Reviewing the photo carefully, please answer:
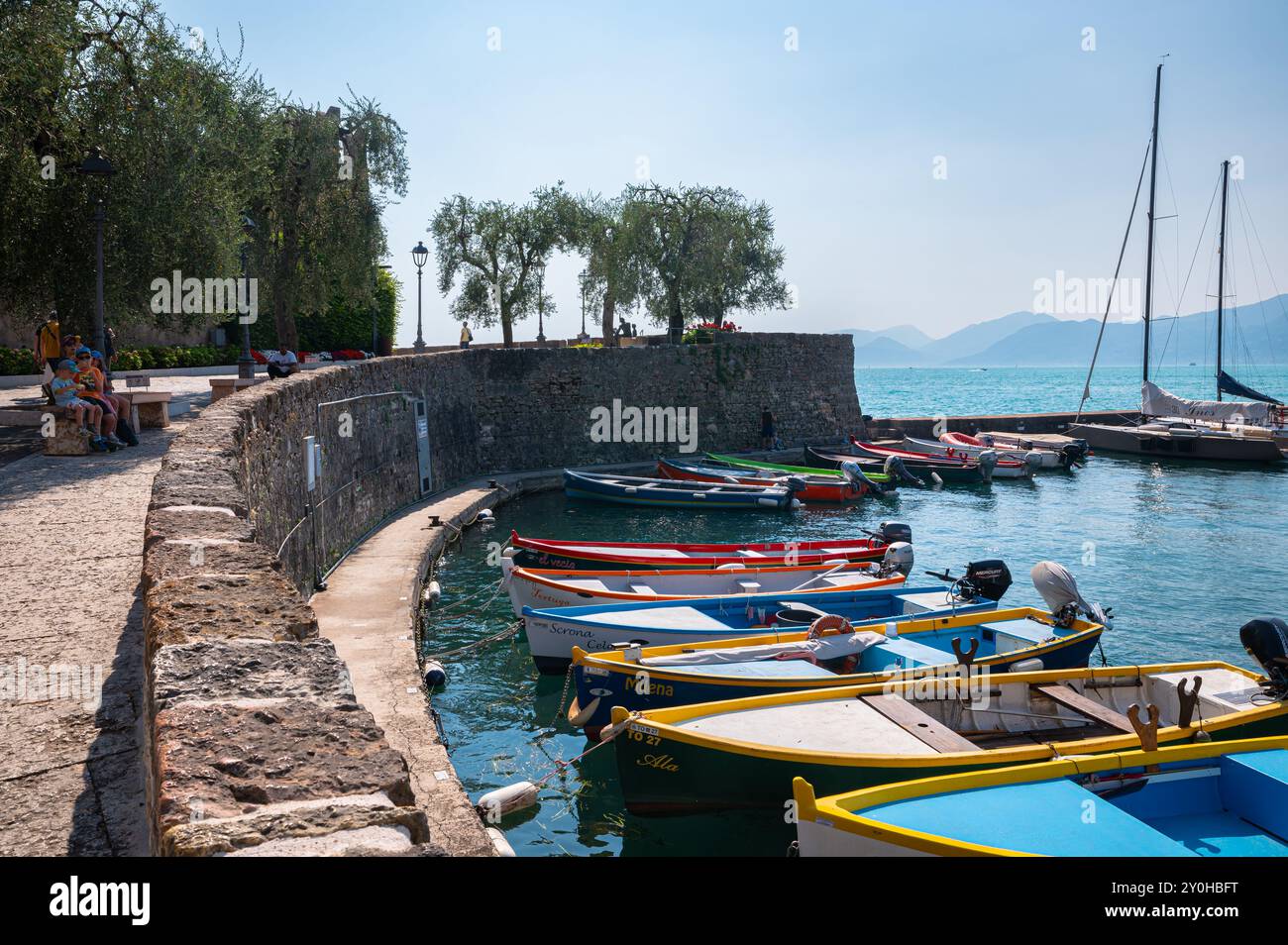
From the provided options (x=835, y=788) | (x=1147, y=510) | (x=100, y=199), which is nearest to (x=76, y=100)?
(x=100, y=199)

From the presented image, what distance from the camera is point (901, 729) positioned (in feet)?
26.6

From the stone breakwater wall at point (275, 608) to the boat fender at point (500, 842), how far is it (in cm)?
283

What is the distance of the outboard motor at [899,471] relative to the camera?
3191 centimetres

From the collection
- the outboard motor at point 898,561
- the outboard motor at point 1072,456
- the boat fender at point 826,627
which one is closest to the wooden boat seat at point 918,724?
the boat fender at point 826,627

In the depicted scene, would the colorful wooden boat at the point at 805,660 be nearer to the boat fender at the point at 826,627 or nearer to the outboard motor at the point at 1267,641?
the boat fender at the point at 826,627

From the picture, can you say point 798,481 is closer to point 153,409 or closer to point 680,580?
point 680,580

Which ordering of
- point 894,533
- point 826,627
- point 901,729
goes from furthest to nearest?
point 894,533
point 826,627
point 901,729

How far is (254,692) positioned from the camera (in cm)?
337

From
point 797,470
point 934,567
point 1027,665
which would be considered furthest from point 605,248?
point 1027,665

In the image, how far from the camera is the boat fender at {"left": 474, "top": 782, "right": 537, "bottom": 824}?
9.05 metres

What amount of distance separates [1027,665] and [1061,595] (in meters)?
1.66

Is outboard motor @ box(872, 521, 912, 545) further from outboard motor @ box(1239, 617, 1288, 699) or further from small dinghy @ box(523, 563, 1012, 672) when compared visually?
outboard motor @ box(1239, 617, 1288, 699)

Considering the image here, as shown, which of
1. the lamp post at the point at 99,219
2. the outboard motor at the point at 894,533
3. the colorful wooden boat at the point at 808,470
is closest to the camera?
the lamp post at the point at 99,219

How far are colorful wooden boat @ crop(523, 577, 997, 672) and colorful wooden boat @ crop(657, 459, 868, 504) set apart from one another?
14.7 metres
